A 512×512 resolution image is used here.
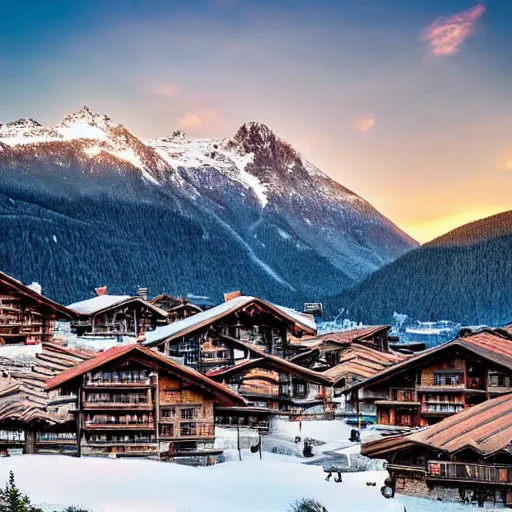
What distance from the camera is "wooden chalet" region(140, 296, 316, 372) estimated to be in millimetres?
48531

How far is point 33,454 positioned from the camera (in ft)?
110

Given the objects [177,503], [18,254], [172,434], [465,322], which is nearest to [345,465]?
[172,434]

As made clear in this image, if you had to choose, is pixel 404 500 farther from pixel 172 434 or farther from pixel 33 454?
pixel 33 454

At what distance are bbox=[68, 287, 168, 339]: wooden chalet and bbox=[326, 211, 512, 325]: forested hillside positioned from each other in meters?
59.1

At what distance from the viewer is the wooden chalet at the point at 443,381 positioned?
Answer: 1457 inches

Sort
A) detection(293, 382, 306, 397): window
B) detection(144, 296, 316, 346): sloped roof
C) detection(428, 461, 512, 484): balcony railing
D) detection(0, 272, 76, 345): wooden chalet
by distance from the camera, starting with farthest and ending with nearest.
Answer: detection(0, 272, 76, 345): wooden chalet, detection(144, 296, 316, 346): sloped roof, detection(293, 382, 306, 397): window, detection(428, 461, 512, 484): balcony railing

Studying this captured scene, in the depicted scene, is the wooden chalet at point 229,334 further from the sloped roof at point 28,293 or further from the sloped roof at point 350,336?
the sloped roof at point 28,293

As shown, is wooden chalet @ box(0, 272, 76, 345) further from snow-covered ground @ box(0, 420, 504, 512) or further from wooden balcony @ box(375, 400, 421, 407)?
snow-covered ground @ box(0, 420, 504, 512)

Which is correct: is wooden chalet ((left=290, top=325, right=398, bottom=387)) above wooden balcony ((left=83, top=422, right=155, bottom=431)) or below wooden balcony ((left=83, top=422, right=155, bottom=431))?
above

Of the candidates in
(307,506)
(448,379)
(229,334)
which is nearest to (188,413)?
(307,506)

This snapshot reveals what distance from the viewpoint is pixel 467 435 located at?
2908cm

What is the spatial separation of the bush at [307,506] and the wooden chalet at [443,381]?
951 centimetres

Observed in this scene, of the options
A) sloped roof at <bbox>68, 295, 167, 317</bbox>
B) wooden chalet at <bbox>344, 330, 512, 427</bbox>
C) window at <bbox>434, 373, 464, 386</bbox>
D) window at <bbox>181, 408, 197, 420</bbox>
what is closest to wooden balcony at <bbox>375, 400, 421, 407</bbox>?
wooden chalet at <bbox>344, 330, 512, 427</bbox>

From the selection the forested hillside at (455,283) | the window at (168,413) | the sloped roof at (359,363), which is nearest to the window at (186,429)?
the window at (168,413)
